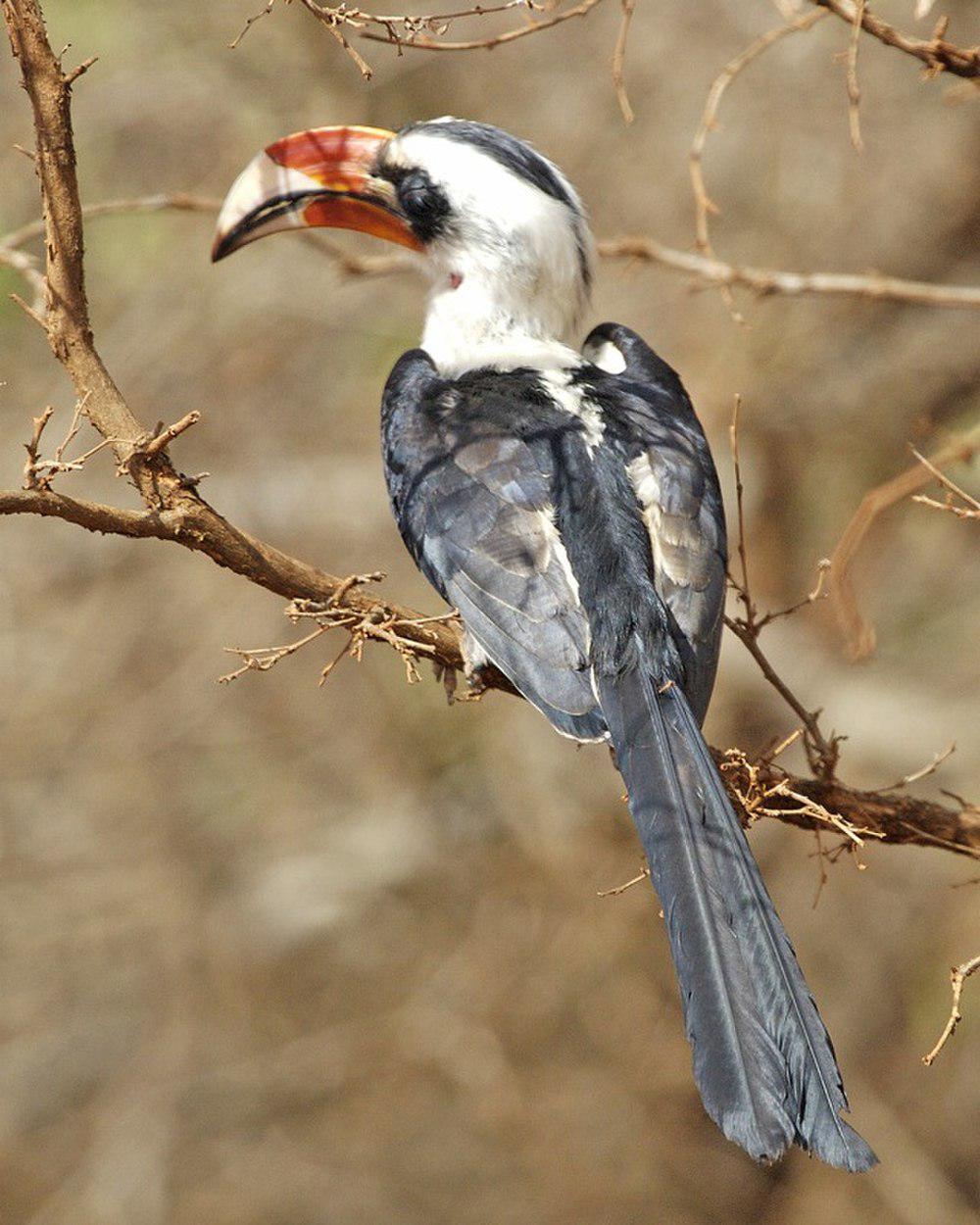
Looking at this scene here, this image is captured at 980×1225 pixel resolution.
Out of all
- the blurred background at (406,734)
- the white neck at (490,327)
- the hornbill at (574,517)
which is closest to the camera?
the hornbill at (574,517)

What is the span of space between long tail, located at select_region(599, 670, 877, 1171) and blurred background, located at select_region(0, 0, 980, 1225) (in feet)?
9.96

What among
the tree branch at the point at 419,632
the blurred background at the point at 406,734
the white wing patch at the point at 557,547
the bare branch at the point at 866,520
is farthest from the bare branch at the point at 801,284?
the blurred background at the point at 406,734

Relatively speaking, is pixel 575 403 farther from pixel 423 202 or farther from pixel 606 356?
pixel 423 202

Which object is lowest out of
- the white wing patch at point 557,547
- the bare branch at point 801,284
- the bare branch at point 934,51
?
the white wing patch at point 557,547

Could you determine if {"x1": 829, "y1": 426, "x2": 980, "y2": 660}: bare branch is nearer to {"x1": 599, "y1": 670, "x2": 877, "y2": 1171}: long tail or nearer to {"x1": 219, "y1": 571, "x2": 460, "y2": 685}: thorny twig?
{"x1": 599, "y1": 670, "x2": 877, "y2": 1171}: long tail

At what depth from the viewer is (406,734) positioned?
20.7ft

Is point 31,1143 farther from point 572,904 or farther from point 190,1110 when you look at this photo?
point 572,904

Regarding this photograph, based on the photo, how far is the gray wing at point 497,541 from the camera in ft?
9.12

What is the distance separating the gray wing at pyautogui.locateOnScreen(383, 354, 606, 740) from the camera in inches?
109

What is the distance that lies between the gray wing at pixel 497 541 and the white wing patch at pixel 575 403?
4.4 inches

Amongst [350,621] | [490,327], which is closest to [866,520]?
[350,621]

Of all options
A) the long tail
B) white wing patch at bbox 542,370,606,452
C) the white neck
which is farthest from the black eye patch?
the long tail

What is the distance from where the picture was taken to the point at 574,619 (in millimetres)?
2844

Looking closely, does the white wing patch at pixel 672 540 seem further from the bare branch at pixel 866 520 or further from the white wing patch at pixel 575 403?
the bare branch at pixel 866 520
